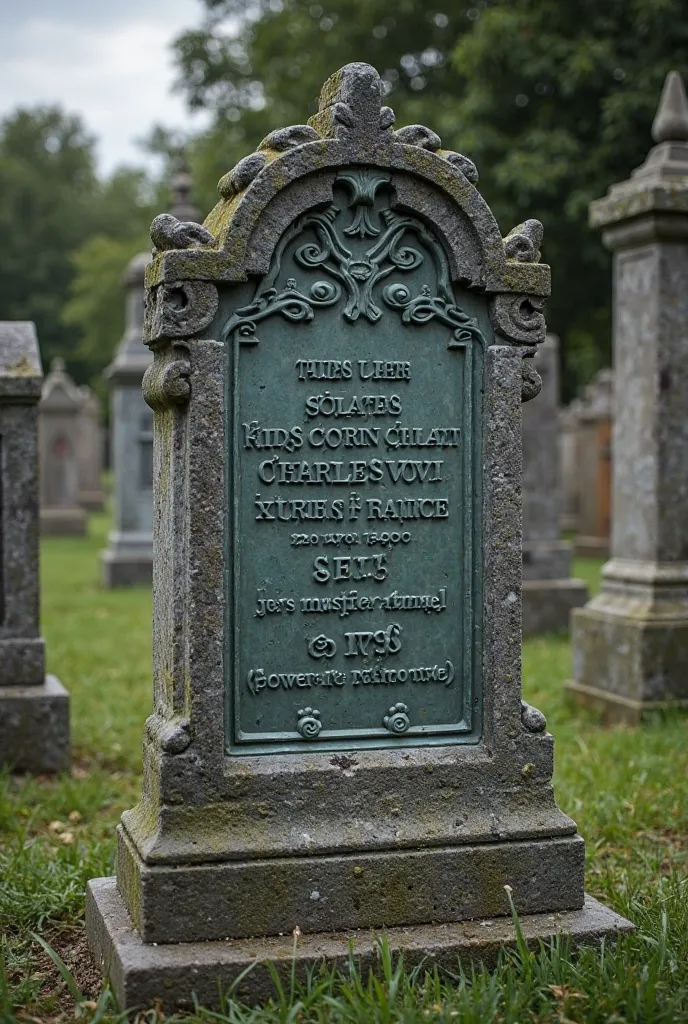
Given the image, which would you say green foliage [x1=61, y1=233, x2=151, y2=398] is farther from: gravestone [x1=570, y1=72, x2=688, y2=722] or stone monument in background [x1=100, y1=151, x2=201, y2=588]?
gravestone [x1=570, y1=72, x2=688, y2=722]

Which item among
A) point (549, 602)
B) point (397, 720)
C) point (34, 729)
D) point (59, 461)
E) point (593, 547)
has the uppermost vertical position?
point (59, 461)

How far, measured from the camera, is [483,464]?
158 inches

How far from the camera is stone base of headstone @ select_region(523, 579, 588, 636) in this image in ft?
35.9

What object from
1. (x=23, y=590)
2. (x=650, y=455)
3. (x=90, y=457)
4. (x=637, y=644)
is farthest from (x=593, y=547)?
(x=90, y=457)

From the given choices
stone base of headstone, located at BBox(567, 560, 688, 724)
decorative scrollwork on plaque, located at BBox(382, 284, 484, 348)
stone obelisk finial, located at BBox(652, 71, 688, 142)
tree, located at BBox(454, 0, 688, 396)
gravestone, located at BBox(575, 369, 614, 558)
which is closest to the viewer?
decorative scrollwork on plaque, located at BBox(382, 284, 484, 348)

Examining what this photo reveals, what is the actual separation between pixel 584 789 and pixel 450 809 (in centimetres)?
204

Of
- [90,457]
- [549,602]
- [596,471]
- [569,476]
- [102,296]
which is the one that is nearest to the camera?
[549,602]

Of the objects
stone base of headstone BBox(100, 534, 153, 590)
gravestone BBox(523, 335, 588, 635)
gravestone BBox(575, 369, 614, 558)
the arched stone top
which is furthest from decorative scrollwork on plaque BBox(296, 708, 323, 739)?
gravestone BBox(575, 369, 614, 558)

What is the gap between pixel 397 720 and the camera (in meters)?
3.97

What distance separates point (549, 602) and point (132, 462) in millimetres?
5541

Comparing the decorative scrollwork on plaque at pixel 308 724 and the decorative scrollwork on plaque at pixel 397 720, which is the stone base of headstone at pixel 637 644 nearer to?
the decorative scrollwork on plaque at pixel 397 720

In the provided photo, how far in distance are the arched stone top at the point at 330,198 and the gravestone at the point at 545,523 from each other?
7.07 meters

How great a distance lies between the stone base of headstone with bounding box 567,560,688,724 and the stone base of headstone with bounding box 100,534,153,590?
25.3ft

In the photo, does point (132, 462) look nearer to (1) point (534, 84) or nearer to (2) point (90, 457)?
(1) point (534, 84)
